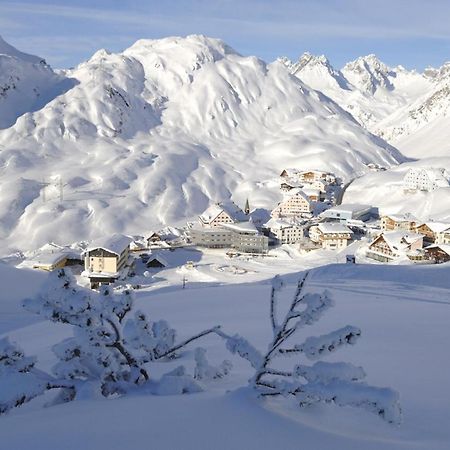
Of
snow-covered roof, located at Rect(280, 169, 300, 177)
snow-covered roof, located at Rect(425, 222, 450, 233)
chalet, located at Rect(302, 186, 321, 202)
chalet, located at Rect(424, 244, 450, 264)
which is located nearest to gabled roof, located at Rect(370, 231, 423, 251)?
chalet, located at Rect(424, 244, 450, 264)

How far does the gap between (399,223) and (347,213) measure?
869 centimetres

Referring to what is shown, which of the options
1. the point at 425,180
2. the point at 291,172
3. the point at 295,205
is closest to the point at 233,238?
the point at 295,205

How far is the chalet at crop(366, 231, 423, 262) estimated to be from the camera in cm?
3912

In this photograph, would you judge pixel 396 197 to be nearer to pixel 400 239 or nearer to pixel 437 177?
pixel 437 177

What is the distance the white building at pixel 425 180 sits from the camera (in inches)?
2512

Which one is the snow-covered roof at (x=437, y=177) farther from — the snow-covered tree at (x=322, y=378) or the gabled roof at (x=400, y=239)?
the snow-covered tree at (x=322, y=378)

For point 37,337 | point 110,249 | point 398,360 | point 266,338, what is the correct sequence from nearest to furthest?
point 398,360 < point 266,338 < point 37,337 < point 110,249

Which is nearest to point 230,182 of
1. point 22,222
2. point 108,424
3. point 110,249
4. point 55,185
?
point 55,185

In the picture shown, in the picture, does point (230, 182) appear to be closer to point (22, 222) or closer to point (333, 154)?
point (333, 154)

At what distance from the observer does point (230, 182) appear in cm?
8344

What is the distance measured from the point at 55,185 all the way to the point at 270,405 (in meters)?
76.5

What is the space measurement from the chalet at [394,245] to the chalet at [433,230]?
153 inches

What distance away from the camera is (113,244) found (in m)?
Answer: 41.3

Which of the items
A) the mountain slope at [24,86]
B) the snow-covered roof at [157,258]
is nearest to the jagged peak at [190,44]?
the mountain slope at [24,86]
